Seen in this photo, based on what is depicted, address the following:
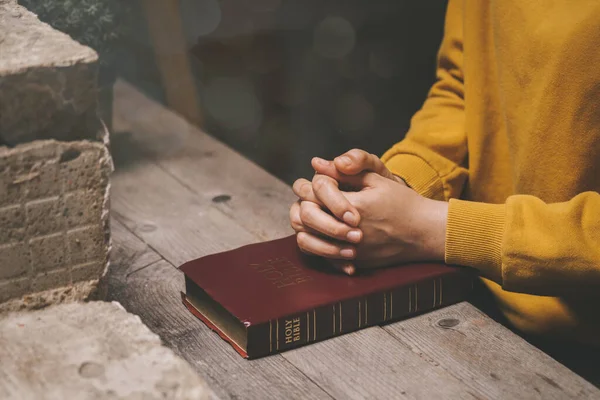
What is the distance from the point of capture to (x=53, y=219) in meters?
1.00

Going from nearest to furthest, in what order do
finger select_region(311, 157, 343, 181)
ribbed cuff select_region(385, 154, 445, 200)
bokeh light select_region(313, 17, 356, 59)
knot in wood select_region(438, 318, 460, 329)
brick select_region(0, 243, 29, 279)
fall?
brick select_region(0, 243, 29, 279) → knot in wood select_region(438, 318, 460, 329) → finger select_region(311, 157, 343, 181) → ribbed cuff select_region(385, 154, 445, 200) → bokeh light select_region(313, 17, 356, 59)

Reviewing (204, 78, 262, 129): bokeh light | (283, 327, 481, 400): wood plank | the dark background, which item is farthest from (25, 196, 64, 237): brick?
(204, 78, 262, 129): bokeh light

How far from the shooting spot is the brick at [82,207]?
100 centimetres

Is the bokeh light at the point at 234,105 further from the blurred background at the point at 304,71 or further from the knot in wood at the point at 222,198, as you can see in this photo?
the knot in wood at the point at 222,198

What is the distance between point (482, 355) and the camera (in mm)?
1089

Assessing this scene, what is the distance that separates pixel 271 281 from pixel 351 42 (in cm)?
196

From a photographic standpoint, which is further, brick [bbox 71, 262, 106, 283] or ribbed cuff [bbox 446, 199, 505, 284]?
ribbed cuff [bbox 446, 199, 505, 284]

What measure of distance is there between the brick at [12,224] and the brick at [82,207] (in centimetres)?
5

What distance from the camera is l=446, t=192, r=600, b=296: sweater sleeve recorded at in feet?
3.83

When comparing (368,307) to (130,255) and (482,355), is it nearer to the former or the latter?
(482,355)

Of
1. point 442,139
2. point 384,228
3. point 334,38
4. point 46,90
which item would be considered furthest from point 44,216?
point 334,38

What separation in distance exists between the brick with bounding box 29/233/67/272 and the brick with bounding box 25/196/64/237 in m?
0.01

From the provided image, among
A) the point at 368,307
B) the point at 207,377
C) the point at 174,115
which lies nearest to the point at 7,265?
the point at 207,377

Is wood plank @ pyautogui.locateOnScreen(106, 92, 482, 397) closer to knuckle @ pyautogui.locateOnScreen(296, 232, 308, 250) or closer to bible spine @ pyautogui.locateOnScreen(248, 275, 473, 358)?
bible spine @ pyautogui.locateOnScreen(248, 275, 473, 358)
